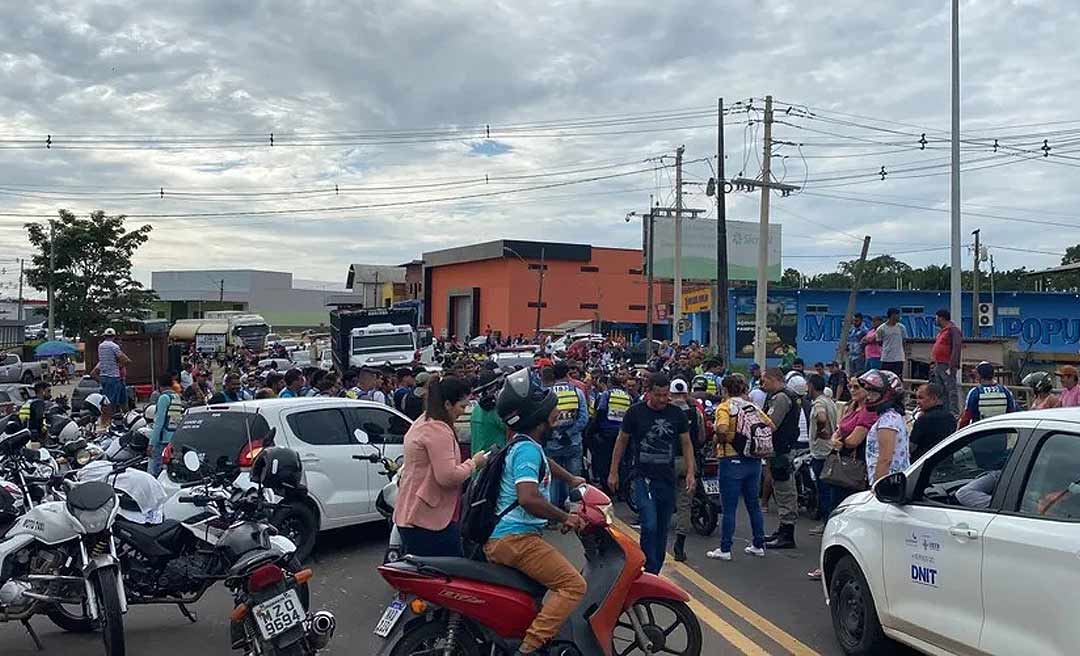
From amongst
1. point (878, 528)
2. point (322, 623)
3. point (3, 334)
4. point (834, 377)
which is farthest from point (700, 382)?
point (3, 334)

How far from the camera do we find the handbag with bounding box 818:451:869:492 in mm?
9016

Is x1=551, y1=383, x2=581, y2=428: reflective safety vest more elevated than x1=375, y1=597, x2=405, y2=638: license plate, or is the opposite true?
x1=551, y1=383, x2=581, y2=428: reflective safety vest

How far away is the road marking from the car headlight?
452 centimetres

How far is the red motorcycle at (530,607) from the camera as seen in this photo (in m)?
5.04

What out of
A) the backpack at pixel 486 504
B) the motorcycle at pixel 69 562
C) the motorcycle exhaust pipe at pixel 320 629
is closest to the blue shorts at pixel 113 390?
the motorcycle at pixel 69 562

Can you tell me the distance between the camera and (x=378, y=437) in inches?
389

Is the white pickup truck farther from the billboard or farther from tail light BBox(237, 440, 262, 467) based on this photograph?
the billboard

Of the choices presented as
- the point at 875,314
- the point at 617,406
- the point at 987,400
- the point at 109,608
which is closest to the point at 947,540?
the point at 109,608

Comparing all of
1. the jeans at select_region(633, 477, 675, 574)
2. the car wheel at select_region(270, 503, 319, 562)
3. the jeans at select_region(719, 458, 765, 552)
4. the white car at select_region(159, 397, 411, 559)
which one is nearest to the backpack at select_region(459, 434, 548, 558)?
the jeans at select_region(633, 477, 675, 574)

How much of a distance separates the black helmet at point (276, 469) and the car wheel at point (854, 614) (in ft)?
12.2

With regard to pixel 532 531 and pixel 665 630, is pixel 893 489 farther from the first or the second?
pixel 532 531

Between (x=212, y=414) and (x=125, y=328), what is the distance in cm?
4016

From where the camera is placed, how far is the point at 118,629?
5.96m

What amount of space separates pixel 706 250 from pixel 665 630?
6061 centimetres
